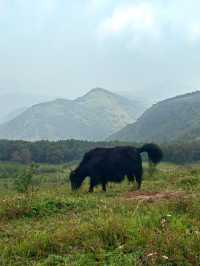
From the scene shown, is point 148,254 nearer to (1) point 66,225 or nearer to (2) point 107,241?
(2) point 107,241

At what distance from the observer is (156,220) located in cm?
853

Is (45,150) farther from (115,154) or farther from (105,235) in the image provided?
(105,235)

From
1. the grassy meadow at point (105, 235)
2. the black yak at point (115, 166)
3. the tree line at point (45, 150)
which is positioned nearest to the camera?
the grassy meadow at point (105, 235)

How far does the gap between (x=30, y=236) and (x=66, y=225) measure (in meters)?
0.78

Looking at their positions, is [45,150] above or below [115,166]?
above

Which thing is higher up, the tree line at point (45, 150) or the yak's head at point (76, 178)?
the tree line at point (45, 150)

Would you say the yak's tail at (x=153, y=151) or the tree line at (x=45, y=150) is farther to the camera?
the tree line at (x=45, y=150)

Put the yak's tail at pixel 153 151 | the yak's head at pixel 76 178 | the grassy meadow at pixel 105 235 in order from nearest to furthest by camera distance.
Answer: the grassy meadow at pixel 105 235 → the yak's tail at pixel 153 151 → the yak's head at pixel 76 178

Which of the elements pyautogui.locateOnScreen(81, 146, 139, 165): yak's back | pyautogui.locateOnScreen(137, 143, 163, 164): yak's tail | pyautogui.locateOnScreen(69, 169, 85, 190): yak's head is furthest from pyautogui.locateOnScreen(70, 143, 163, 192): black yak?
pyautogui.locateOnScreen(69, 169, 85, 190): yak's head

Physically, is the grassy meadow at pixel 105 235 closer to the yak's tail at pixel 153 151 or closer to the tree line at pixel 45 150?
the yak's tail at pixel 153 151

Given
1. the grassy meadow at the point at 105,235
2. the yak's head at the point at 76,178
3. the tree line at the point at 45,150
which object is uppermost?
the tree line at the point at 45,150

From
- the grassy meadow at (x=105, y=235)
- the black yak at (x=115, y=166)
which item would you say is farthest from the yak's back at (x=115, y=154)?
the grassy meadow at (x=105, y=235)

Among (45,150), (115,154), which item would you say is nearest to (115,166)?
(115,154)

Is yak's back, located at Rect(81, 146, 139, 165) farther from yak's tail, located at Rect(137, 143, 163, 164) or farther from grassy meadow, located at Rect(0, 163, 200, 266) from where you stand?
grassy meadow, located at Rect(0, 163, 200, 266)
